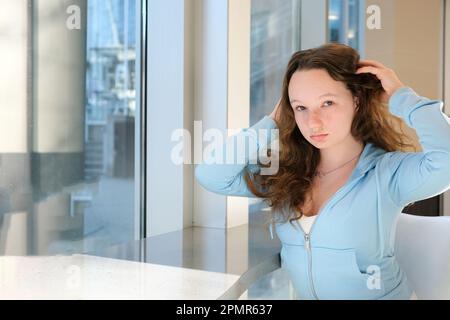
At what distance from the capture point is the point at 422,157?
0.93 m

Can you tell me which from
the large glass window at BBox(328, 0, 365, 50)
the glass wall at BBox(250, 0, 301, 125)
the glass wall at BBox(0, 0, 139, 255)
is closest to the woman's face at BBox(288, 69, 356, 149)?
the glass wall at BBox(0, 0, 139, 255)

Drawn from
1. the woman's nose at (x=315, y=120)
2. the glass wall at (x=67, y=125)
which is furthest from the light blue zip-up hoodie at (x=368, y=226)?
the glass wall at (x=67, y=125)

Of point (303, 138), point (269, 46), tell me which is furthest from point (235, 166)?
point (269, 46)

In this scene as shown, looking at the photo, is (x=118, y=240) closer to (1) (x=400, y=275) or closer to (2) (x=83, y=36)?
(2) (x=83, y=36)

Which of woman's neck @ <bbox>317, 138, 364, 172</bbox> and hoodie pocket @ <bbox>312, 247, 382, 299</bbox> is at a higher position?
woman's neck @ <bbox>317, 138, 364, 172</bbox>

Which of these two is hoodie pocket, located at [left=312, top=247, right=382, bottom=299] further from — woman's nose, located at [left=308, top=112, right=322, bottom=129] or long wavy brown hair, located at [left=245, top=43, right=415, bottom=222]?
woman's nose, located at [left=308, top=112, right=322, bottom=129]

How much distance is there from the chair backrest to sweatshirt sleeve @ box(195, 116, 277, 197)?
0.37 meters

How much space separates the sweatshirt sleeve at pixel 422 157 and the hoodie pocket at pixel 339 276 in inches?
6.3

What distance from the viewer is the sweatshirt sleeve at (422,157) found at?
90 cm

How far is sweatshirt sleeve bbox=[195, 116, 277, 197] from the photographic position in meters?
1.12

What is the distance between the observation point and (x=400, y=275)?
1.03m

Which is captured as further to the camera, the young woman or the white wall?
the white wall

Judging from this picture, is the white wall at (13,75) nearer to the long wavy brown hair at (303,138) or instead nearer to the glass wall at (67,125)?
the glass wall at (67,125)

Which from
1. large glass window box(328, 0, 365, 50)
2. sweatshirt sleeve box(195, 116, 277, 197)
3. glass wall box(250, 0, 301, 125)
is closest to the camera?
sweatshirt sleeve box(195, 116, 277, 197)
